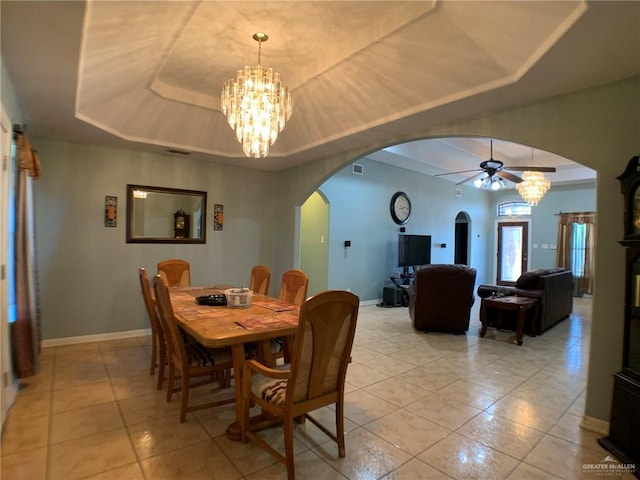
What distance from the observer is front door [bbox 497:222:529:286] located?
988 cm

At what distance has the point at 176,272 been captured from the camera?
4371mm

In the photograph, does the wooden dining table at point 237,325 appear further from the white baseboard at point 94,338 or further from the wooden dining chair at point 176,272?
the white baseboard at point 94,338

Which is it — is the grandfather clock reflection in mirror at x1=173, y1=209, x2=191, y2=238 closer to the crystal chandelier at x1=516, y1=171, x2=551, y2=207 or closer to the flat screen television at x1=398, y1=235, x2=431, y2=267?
the flat screen television at x1=398, y1=235, x2=431, y2=267

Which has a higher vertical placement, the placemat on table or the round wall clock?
the round wall clock

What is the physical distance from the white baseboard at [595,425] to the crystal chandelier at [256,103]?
3190mm

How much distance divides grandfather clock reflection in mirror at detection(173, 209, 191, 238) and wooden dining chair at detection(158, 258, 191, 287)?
2.43 feet

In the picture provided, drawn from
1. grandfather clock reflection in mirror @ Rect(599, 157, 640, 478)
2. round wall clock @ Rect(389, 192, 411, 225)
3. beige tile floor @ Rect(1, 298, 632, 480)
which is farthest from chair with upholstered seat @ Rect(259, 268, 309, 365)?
round wall clock @ Rect(389, 192, 411, 225)

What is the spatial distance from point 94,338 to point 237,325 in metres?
3.25

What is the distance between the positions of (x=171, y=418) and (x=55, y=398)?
1.12 meters

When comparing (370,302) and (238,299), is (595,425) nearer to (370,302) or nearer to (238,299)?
(238,299)

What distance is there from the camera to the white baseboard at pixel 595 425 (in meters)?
2.40

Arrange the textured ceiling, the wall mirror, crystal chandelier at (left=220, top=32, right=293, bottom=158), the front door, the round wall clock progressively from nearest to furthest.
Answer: the textured ceiling, crystal chandelier at (left=220, top=32, right=293, bottom=158), the wall mirror, the round wall clock, the front door

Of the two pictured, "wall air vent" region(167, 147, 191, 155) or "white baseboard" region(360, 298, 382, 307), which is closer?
"wall air vent" region(167, 147, 191, 155)

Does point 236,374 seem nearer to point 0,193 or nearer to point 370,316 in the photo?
point 0,193
